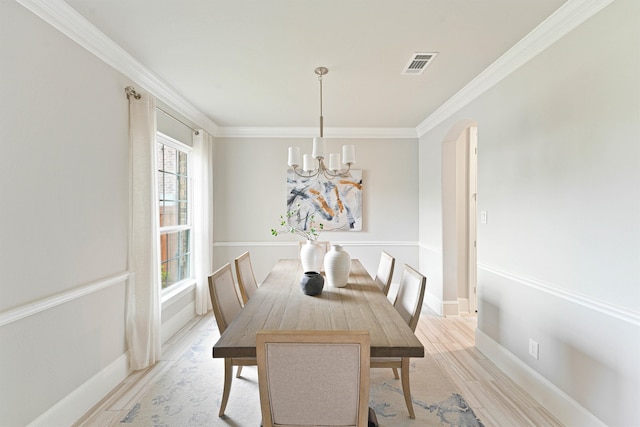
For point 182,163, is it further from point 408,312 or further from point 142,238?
point 408,312

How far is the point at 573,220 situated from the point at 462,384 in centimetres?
145

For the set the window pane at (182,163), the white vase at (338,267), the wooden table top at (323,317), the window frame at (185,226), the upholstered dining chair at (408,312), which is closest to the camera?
the wooden table top at (323,317)

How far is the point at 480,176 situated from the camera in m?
3.07

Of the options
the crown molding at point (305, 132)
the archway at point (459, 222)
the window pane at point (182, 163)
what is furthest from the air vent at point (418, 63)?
the window pane at point (182, 163)

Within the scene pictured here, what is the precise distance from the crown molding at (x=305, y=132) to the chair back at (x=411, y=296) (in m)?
2.79

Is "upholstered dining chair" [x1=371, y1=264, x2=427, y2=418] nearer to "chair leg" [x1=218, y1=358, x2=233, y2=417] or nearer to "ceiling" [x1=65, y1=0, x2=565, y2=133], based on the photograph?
"chair leg" [x1=218, y1=358, x2=233, y2=417]

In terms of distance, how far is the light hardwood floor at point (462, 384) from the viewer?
6.76 feet

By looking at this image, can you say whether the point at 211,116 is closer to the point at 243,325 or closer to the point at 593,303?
the point at 243,325

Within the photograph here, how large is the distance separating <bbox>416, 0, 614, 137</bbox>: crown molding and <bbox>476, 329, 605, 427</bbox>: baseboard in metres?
2.26

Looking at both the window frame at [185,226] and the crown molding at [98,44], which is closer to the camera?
the crown molding at [98,44]

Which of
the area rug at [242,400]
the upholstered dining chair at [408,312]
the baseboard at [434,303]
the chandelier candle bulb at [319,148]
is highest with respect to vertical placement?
the chandelier candle bulb at [319,148]

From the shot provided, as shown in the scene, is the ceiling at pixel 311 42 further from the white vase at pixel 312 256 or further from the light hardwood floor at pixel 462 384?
the light hardwood floor at pixel 462 384

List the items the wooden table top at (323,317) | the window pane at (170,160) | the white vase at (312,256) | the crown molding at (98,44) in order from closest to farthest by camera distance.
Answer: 1. the wooden table top at (323,317)
2. the crown molding at (98,44)
3. the white vase at (312,256)
4. the window pane at (170,160)

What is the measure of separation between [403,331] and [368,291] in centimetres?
77
